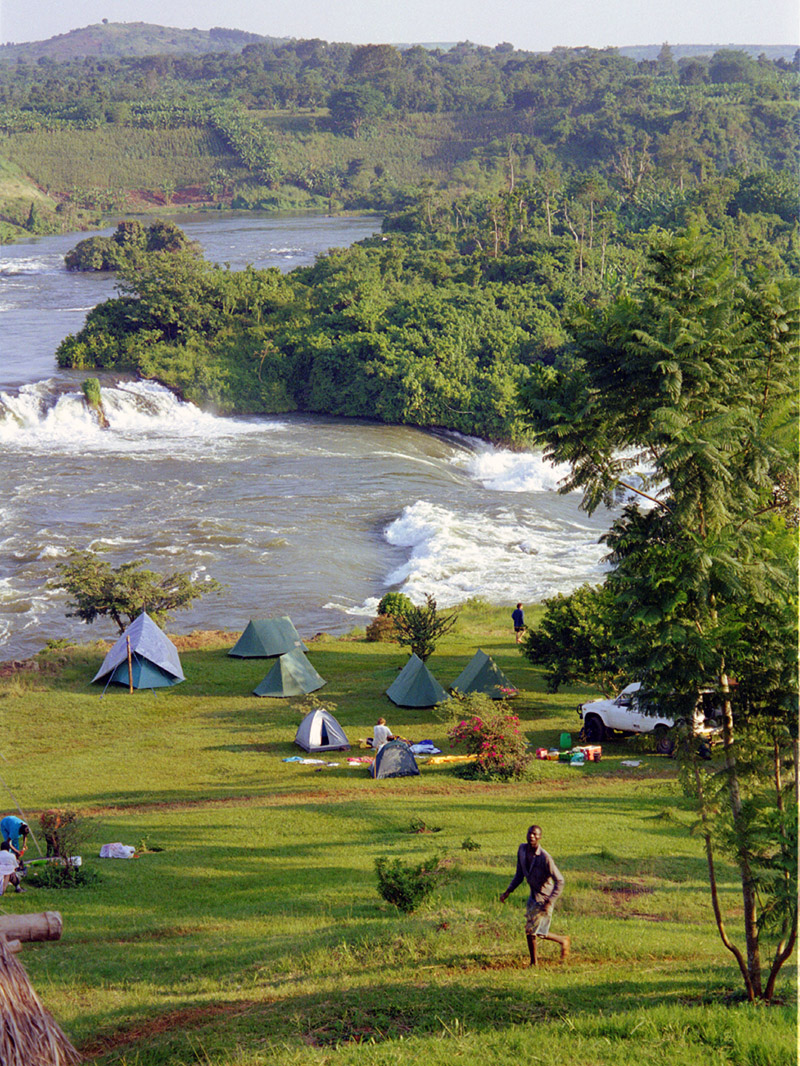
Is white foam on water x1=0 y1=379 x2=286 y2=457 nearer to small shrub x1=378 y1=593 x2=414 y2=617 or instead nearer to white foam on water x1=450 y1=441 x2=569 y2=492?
white foam on water x1=450 y1=441 x2=569 y2=492

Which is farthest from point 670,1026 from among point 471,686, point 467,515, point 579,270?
point 579,270

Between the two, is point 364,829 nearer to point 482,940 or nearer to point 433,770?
point 433,770

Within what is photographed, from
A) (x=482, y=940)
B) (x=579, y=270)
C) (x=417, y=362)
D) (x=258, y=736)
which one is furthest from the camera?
(x=579, y=270)

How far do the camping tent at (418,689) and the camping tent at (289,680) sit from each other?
221cm

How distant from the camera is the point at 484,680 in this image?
23016 mm

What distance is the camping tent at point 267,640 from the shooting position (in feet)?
87.2

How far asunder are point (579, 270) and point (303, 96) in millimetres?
105905

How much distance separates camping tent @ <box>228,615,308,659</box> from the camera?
26.6 metres

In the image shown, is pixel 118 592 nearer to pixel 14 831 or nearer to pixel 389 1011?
pixel 14 831

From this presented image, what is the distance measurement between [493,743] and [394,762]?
182 centimetres

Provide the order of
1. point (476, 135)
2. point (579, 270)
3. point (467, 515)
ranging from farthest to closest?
point (476, 135), point (579, 270), point (467, 515)

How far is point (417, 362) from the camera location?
193 ft

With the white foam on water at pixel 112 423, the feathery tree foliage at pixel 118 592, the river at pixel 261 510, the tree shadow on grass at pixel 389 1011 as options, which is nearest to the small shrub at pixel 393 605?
the river at pixel 261 510

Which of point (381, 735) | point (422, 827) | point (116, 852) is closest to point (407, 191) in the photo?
→ point (381, 735)
